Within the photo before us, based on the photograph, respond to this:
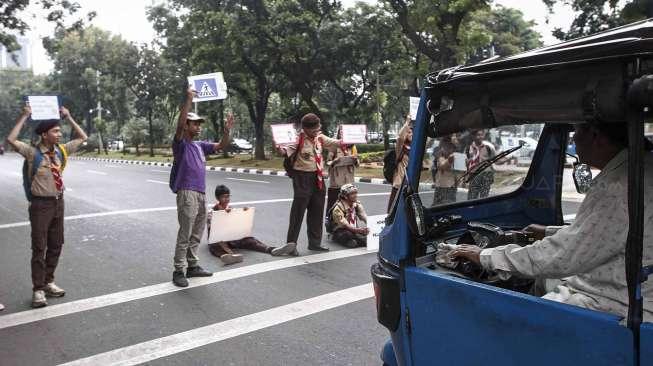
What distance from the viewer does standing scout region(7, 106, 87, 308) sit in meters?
4.70

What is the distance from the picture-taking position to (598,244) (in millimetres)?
1798

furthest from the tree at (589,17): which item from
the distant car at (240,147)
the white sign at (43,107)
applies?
the distant car at (240,147)

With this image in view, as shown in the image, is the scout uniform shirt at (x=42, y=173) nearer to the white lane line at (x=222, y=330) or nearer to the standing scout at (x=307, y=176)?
the white lane line at (x=222, y=330)

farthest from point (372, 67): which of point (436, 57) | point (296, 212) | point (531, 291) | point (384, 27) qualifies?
point (531, 291)

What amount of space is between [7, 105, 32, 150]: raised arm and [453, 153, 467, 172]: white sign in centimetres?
395

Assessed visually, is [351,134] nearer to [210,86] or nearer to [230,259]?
[210,86]

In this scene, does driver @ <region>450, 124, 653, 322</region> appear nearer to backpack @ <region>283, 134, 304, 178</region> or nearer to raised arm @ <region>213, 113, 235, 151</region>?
raised arm @ <region>213, 113, 235, 151</region>

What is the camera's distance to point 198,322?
4.26 meters

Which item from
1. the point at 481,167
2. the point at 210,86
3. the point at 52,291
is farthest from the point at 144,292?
the point at 481,167

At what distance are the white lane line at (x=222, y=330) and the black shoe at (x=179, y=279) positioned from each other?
3.75 ft

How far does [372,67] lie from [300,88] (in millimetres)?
3847

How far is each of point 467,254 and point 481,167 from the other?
85 cm

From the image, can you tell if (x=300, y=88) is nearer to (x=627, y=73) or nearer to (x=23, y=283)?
(x=23, y=283)

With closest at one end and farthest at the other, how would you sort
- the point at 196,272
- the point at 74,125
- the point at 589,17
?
1. the point at 74,125
2. the point at 196,272
3. the point at 589,17
